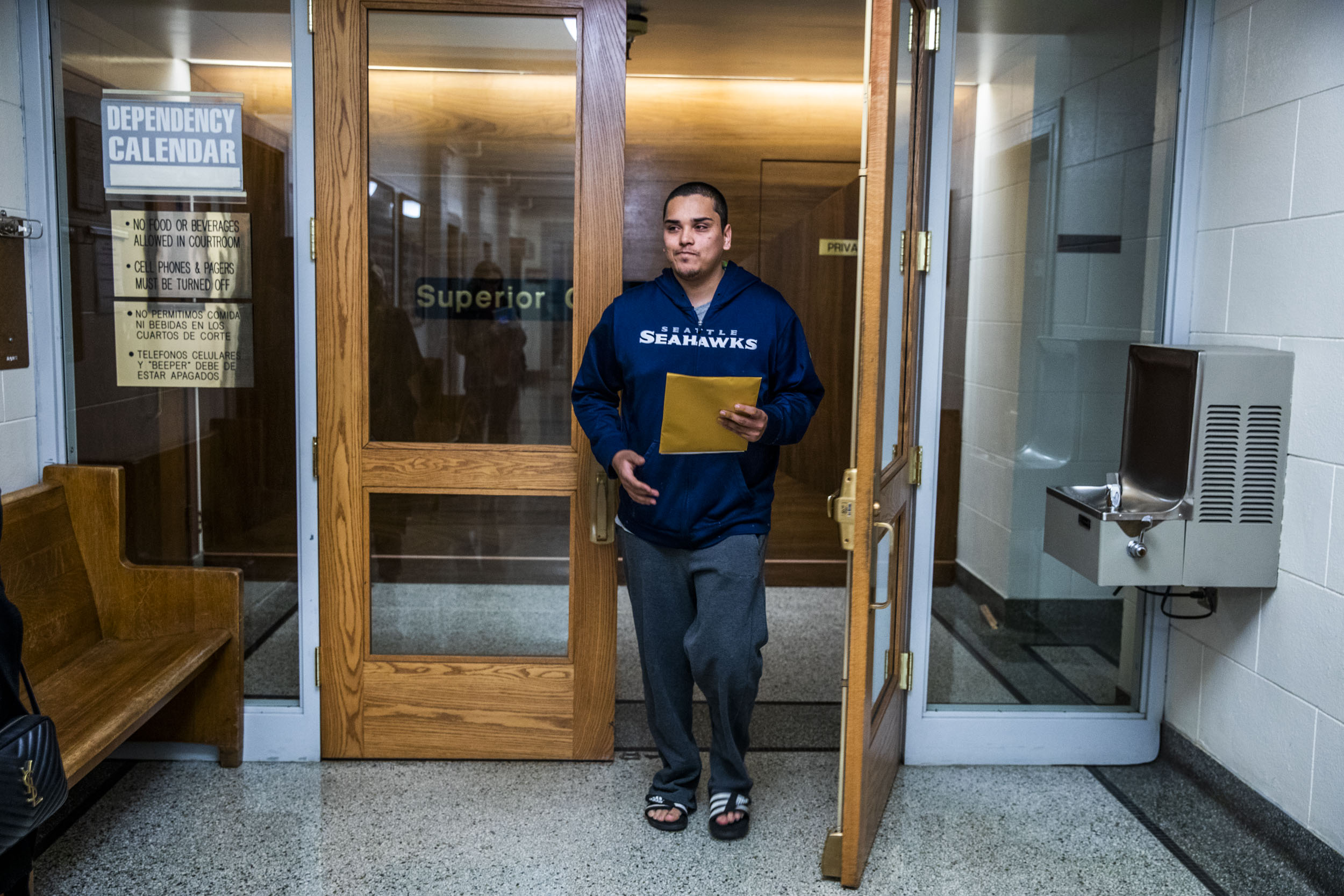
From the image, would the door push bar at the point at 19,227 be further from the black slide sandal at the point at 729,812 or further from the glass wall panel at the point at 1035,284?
the glass wall panel at the point at 1035,284

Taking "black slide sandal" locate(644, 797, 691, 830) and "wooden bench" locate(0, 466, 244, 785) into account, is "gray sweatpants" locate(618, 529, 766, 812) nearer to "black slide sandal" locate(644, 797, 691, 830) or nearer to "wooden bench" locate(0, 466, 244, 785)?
"black slide sandal" locate(644, 797, 691, 830)

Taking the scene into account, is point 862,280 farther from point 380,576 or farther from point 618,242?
point 380,576

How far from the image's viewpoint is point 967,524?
9.38 ft

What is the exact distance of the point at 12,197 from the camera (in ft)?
8.56

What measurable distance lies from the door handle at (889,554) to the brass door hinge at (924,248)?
721 millimetres

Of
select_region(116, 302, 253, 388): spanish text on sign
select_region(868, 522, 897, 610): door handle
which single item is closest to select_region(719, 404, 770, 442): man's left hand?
select_region(868, 522, 897, 610): door handle

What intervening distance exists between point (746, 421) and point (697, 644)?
21.8 inches

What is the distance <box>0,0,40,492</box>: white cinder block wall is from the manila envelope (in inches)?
66.4

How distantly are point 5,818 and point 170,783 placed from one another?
1.22 meters

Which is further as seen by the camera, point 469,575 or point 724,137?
point 724,137

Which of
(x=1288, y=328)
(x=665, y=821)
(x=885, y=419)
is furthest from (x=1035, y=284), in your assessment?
(x=665, y=821)

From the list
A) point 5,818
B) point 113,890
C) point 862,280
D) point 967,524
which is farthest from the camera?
point 967,524

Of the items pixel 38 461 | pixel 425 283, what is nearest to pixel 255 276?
pixel 425 283

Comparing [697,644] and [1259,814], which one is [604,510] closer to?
[697,644]
